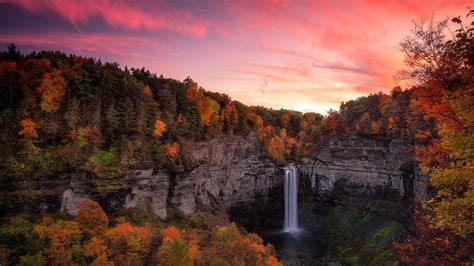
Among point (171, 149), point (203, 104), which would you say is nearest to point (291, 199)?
point (203, 104)

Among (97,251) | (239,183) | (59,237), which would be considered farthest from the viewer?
(239,183)

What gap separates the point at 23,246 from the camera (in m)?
37.4

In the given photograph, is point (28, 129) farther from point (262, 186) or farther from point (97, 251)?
point (262, 186)

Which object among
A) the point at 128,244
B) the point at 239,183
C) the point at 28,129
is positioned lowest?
the point at 128,244

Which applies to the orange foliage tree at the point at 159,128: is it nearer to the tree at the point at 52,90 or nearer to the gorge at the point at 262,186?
the gorge at the point at 262,186

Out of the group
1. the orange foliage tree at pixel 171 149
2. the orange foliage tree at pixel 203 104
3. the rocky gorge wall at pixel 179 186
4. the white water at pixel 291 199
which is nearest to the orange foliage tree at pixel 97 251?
the rocky gorge wall at pixel 179 186

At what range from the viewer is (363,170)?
3233 inches

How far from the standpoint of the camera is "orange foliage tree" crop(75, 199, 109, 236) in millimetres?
45500

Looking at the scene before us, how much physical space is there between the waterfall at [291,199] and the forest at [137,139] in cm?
1744

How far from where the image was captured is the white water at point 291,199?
295 feet

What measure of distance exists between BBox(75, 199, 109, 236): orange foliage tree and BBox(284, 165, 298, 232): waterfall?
52.4 m

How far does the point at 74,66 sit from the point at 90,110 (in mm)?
9151

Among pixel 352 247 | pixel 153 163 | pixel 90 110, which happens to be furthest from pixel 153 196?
pixel 352 247

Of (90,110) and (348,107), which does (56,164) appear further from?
(348,107)
